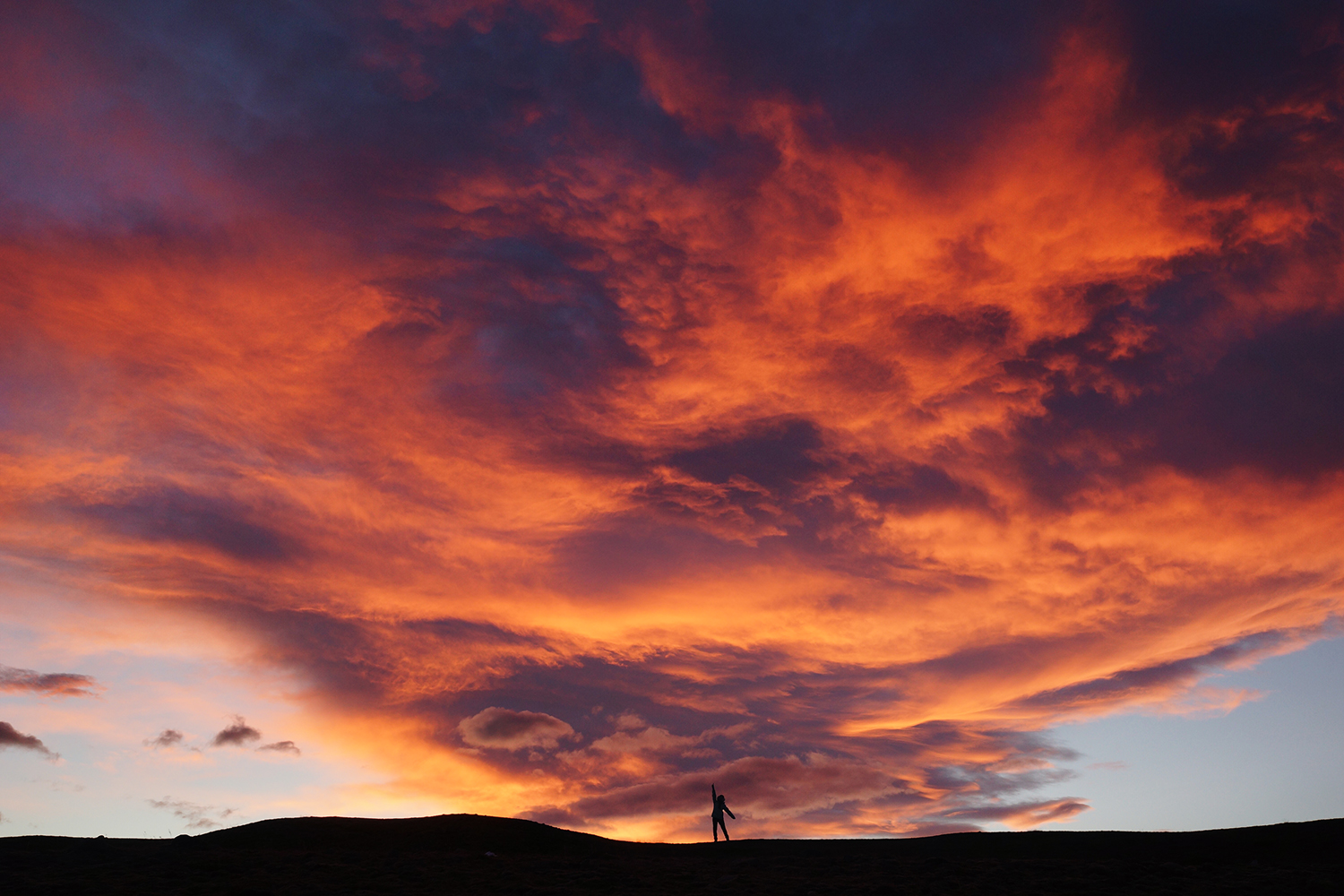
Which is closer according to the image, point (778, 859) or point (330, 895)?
point (330, 895)

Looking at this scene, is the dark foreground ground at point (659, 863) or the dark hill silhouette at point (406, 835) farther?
the dark hill silhouette at point (406, 835)

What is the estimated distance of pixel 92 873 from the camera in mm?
25344

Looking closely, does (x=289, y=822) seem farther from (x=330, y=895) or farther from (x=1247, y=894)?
(x=1247, y=894)

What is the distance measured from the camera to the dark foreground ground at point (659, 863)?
2541 cm

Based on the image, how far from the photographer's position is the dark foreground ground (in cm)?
2541

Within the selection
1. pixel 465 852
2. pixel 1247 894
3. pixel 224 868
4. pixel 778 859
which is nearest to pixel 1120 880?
pixel 1247 894

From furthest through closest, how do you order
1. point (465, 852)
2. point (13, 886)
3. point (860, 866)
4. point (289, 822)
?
1. point (289, 822)
2. point (465, 852)
3. point (860, 866)
4. point (13, 886)

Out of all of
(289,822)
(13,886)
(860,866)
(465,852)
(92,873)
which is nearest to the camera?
(13,886)

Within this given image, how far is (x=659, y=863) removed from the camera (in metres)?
31.2

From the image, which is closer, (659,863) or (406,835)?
(659,863)

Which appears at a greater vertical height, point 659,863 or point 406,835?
point 406,835

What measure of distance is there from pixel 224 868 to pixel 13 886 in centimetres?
584

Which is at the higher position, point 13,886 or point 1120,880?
point 13,886

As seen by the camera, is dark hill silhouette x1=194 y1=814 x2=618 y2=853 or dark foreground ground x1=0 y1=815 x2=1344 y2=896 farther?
dark hill silhouette x1=194 y1=814 x2=618 y2=853
